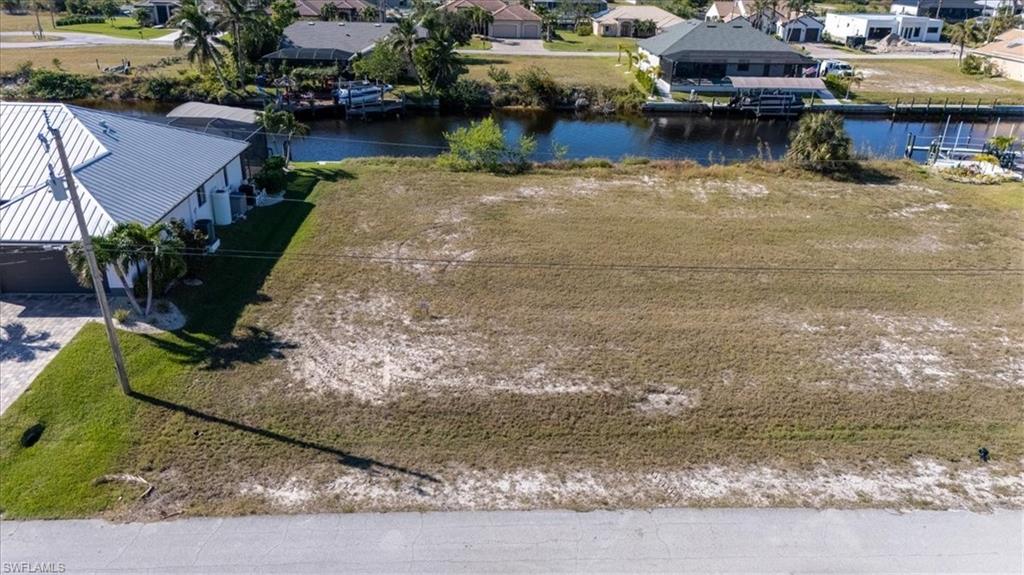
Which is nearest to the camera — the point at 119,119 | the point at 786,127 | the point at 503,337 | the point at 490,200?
the point at 503,337

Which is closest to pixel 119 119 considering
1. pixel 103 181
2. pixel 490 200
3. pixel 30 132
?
pixel 30 132

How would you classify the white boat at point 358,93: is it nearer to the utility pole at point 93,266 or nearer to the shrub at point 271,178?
the shrub at point 271,178

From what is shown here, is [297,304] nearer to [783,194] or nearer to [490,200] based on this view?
[490,200]

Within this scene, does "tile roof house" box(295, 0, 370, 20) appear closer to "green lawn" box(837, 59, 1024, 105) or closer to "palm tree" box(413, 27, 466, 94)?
"palm tree" box(413, 27, 466, 94)

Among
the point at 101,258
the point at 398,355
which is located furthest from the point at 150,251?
the point at 398,355

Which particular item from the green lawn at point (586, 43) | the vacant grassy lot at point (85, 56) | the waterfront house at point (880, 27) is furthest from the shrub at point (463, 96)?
the waterfront house at point (880, 27)
